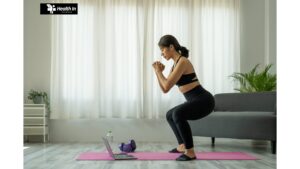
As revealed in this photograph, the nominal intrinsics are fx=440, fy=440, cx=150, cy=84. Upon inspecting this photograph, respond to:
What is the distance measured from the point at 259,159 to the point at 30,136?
12.0 feet

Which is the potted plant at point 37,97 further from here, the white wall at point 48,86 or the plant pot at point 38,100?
the white wall at point 48,86

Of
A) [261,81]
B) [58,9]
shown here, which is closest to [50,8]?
[58,9]

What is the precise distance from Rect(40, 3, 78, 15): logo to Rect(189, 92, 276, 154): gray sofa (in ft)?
8.17

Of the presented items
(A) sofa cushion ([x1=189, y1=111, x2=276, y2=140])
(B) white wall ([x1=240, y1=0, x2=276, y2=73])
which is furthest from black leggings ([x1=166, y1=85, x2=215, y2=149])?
(B) white wall ([x1=240, y1=0, x2=276, y2=73])

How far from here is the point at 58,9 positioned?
6.74m

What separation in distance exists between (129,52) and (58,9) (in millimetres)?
1285

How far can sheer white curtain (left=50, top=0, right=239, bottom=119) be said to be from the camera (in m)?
6.53

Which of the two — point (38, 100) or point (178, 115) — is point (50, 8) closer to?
point (38, 100)

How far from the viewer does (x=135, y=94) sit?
21.5 ft

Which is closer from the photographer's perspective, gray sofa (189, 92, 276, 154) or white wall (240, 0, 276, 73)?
gray sofa (189, 92, 276, 154)

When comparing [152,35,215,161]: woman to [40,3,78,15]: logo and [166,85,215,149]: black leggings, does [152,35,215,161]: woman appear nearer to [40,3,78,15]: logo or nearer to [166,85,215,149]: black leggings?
[166,85,215,149]: black leggings

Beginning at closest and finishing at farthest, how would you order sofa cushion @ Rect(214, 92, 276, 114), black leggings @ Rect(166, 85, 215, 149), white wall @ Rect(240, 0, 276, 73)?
1. black leggings @ Rect(166, 85, 215, 149)
2. sofa cushion @ Rect(214, 92, 276, 114)
3. white wall @ Rect(240, 0, 276, 73)
